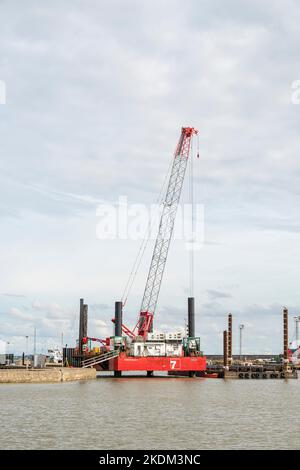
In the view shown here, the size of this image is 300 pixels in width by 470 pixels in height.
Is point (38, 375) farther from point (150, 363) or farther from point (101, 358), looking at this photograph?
point (150, 363)

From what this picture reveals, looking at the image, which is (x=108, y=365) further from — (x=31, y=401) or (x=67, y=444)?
(x=67, y=444)

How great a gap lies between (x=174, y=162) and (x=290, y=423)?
8999 centimetres

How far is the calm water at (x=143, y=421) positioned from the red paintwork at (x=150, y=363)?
3744 centimetres

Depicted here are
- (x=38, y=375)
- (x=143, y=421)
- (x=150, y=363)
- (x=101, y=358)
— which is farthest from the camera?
(x=101, y=358)

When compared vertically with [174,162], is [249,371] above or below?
below

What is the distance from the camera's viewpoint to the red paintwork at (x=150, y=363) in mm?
117875

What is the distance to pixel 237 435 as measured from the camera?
4444 cm

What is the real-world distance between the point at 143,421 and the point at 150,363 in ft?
226

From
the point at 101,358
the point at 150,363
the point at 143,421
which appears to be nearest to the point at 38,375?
the point at 101,358

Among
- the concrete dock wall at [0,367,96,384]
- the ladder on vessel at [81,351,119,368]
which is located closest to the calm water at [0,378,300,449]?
the concrete dock wall at [0,367,96,384]

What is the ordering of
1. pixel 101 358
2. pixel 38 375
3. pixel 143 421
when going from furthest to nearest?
pixel 101 358 → pixel 38 375 → pixel 143 421

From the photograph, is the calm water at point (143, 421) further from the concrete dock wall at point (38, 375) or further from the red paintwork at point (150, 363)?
the red paintwork at point (150, 363)

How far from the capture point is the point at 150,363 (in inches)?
4700
